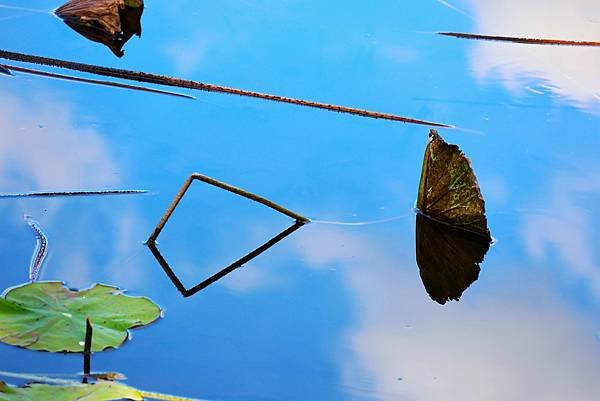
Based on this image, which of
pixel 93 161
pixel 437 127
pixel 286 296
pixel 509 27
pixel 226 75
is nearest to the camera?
pixel 286 296

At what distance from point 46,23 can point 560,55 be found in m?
1.54

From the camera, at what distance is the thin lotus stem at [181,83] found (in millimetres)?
2617

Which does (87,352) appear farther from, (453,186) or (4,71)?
(4,71)

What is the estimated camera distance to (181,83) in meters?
2.67

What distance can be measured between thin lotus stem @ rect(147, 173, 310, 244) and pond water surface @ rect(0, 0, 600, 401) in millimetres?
33

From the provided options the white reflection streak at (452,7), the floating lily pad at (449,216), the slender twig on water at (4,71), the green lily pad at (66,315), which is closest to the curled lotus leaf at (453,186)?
the floating lily pad at (449,216)

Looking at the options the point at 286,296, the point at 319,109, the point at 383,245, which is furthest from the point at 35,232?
the point at 319,109

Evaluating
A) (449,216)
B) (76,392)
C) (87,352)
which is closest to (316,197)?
(449,216)

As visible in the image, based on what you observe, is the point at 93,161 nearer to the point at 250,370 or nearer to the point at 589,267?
the point at 250,370

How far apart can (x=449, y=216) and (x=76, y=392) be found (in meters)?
0.96

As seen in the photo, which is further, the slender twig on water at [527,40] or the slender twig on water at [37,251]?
the slender twig on water at [527,40]

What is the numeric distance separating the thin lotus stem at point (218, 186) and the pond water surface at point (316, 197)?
33 millimetres

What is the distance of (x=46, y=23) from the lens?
3.05 metres

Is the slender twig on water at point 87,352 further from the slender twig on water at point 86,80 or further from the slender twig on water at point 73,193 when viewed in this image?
the slender twig on water at point 86,80
